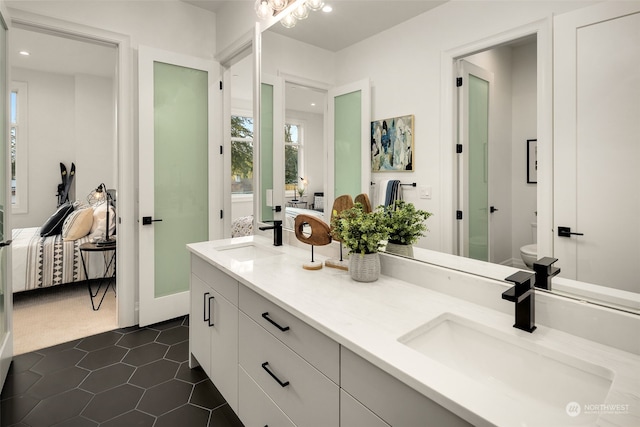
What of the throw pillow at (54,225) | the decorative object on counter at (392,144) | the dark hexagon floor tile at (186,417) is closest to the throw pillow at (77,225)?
the throw pillow at (54,225)

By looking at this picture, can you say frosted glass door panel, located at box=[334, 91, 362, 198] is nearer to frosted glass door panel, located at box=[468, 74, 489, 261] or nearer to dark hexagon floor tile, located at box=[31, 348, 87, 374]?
frosted glass door panel, located at box=[468, 74, 489, 261]

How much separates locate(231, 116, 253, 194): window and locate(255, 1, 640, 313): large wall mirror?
1.41 m

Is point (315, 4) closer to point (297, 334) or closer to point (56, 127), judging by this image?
point (297, 334)

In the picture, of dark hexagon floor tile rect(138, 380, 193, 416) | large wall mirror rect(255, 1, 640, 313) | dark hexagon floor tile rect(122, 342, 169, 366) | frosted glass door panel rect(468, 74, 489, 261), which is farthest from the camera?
dark hexagon floor tile rect(122, 342, 169, 366)

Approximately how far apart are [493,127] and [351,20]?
94 cm

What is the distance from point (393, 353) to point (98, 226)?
4038 mm

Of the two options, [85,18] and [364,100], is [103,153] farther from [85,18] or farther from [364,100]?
[364,100]

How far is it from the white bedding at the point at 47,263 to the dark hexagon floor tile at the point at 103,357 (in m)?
1.53

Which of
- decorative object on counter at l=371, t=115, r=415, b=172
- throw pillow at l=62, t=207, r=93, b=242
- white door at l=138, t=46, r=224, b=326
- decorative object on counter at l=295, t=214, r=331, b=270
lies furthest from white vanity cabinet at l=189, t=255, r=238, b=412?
throw pillow at l=62, t=207, r=93, b=242

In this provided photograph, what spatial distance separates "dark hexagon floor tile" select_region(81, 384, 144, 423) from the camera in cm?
180

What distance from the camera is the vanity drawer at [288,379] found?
0.99 m

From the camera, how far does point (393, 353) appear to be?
815mm

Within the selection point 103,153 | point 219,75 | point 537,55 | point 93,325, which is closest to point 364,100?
point 537,55

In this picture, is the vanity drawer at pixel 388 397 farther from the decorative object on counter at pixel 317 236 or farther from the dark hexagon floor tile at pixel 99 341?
the dark hexagon floor tile at pixel 99 341
